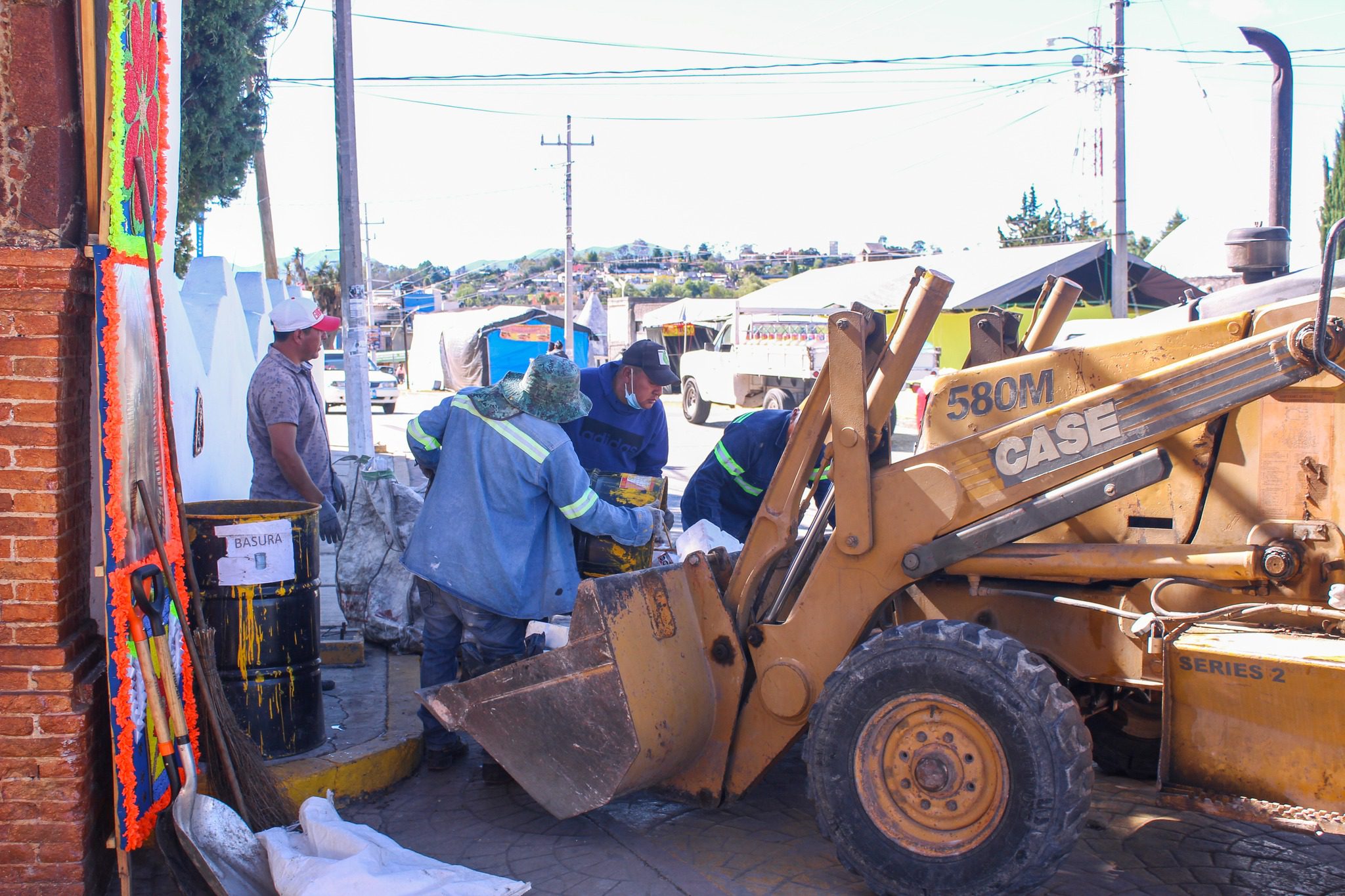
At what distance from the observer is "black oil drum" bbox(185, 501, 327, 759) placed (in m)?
4.07

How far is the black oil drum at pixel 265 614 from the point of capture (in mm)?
4074

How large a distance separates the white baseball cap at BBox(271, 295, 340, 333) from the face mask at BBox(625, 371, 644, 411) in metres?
1.55

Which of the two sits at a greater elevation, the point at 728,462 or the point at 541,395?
the point at 541,395

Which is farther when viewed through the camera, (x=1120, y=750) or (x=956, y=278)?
(x=956, y=278)

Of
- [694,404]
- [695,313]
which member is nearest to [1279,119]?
[694,404]

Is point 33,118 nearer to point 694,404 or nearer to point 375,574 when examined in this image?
point 375,574

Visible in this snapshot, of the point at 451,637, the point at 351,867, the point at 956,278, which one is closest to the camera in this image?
the point at 351,867

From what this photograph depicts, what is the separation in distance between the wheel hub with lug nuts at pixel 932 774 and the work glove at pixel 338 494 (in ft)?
11.4

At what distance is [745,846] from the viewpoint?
3.95 m

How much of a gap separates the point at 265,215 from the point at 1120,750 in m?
18.6

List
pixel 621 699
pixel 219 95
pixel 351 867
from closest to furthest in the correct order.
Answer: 1. pixel 351 867
2. pixel 621 699
3. pixel 219 95

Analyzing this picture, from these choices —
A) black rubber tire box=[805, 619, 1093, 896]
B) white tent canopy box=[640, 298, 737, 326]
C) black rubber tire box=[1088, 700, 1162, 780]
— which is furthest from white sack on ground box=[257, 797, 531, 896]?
white tent canopy box=[640, 298, 737, 326]

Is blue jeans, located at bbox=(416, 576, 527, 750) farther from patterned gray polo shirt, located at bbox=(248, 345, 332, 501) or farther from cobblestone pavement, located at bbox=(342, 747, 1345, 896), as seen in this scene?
patterned gray polo shirt, located at bbox=(248, 345, 332, 501)

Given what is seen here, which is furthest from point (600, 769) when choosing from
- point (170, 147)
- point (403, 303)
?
point (403, 303)
